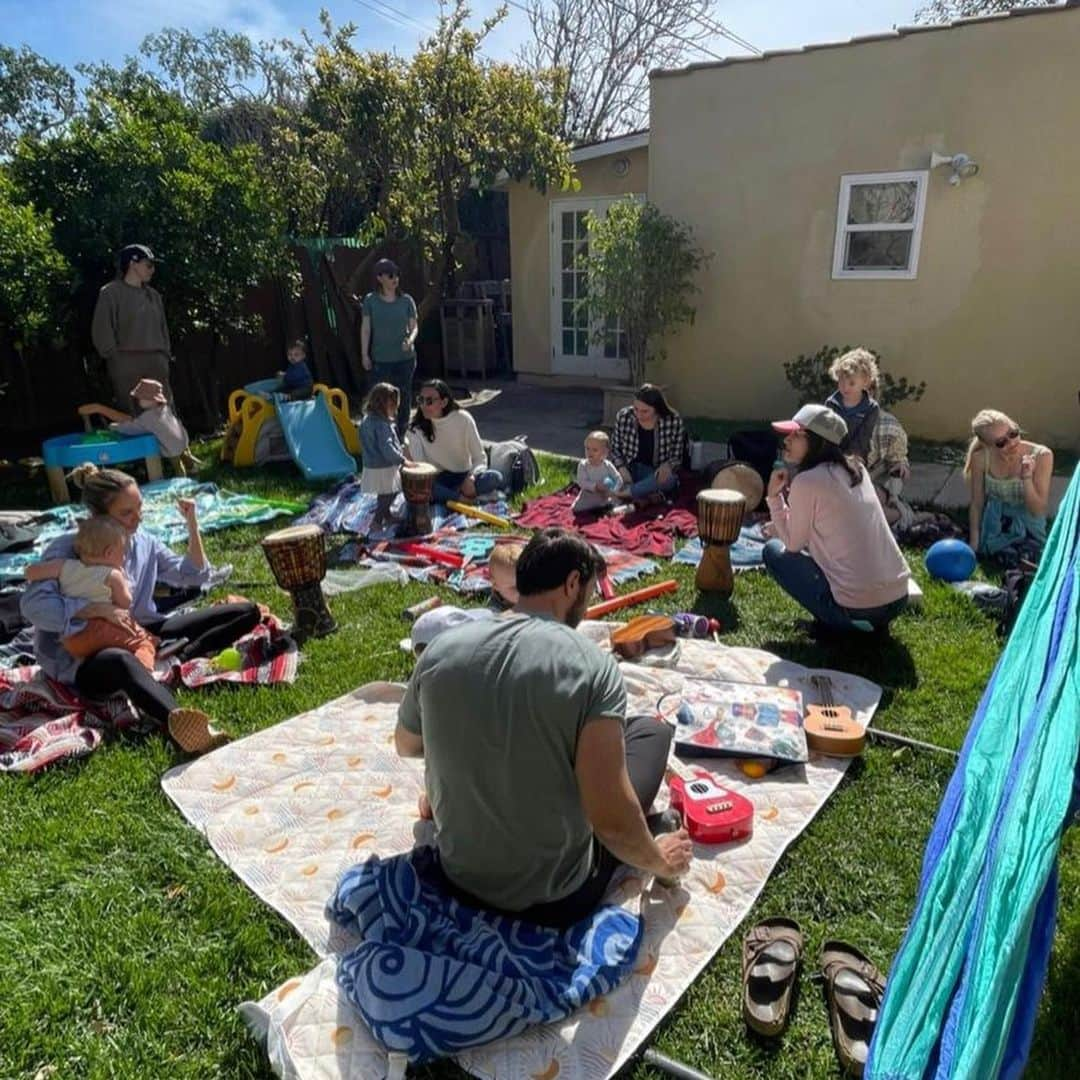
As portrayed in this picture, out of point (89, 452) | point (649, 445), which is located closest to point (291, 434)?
point (89, 452)

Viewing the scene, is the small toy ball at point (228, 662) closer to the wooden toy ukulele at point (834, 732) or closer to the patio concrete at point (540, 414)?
the wooden toy ukulele at point (834, 732)

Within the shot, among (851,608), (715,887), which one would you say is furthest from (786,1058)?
(851,608)

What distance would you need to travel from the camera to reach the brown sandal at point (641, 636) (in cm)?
407

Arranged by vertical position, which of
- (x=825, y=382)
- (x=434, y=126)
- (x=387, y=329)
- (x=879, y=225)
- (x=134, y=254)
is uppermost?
(x=434, y=126)

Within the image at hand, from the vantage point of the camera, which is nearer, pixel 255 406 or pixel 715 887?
pixel 715 887

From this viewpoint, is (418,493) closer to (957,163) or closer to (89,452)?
(89,452)

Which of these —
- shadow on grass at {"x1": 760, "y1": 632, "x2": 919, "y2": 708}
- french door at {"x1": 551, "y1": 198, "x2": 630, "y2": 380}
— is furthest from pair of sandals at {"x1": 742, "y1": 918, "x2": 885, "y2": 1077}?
french door at {"x1": 551, "y1": 198, "x2": 630, "y2": 380}

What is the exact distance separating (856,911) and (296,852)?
182 cm

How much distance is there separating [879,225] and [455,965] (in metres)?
8.43

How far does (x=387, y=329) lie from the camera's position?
7883mm

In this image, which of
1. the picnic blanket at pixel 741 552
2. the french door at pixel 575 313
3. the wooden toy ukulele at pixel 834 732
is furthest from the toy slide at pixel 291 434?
the wooden toy ukulele at pixel 834 732

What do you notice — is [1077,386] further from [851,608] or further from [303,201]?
[303,201]

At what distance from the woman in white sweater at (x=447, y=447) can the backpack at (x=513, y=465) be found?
0.16 metres

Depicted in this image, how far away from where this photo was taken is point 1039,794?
1.49 m
